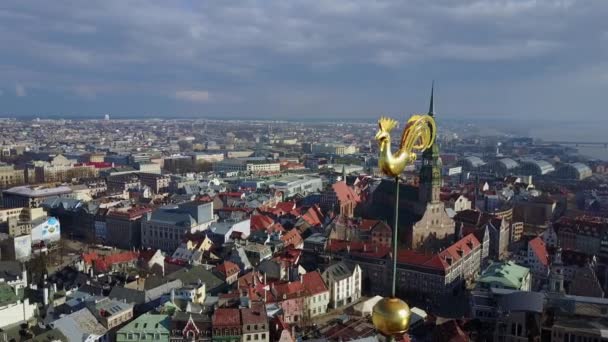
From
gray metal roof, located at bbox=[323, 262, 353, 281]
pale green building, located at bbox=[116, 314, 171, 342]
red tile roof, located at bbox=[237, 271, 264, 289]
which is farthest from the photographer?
gray metal roof, located at bbox=[323, 262, 353, 281]

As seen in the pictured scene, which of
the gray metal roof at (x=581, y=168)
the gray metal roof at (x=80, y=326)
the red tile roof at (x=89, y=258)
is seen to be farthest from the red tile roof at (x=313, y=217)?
the gray metal roof at (x=581, y=168)

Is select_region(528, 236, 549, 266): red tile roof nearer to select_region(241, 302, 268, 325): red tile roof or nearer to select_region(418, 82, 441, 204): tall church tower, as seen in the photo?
select_region(418, 82, 441, 204): tall church tower

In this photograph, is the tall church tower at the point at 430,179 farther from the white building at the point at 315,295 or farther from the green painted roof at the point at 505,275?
the white building at the point at 315,295

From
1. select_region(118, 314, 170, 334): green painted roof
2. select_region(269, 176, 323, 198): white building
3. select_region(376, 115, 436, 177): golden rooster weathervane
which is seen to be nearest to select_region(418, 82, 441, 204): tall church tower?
select_region(118, 314, 170, 334): green painted roof

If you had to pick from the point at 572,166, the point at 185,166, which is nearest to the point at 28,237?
the point at 185,166

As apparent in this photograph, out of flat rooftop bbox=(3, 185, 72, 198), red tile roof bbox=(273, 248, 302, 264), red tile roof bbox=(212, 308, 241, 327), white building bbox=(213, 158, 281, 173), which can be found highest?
red tile roof bbox=(212, 308, 241, 327)

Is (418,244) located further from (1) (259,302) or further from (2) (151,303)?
(2) (151,303)
